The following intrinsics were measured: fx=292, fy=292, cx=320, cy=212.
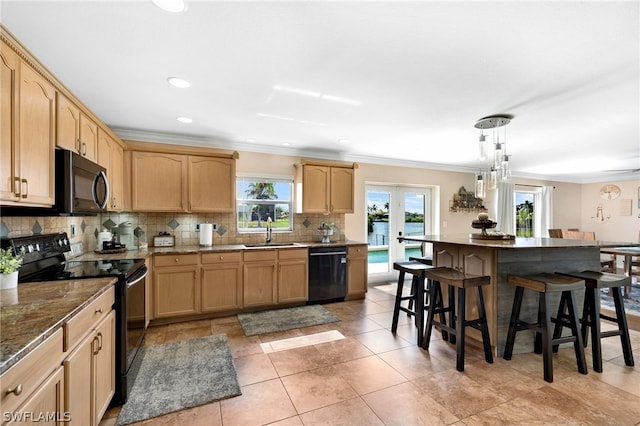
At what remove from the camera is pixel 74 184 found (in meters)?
2.01

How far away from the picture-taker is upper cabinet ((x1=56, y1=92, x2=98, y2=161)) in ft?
6.58

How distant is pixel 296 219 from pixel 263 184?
2.50 ft

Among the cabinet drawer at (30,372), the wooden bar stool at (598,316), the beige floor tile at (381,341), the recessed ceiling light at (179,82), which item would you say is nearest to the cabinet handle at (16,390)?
the cabinet drawer at (30,372)

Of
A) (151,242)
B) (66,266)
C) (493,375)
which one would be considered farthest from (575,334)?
(151,242)

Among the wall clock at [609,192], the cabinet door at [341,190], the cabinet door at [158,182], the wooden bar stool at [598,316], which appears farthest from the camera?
the wall clock at [609,192]

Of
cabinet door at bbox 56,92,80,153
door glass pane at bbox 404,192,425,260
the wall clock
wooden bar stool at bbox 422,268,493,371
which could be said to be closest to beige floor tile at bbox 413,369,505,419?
wooden bar stool at bbox 422,268,493,371

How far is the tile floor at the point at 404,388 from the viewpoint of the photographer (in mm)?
1861

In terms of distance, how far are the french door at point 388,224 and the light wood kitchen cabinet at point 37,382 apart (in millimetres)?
4746

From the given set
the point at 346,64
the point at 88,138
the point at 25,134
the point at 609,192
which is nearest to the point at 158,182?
the point at 88,138

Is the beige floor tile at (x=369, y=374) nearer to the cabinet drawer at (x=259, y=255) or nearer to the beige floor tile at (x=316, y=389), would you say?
the beige floor tile at (x=316, y=389)

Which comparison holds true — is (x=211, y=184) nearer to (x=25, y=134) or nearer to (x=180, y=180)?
(x=180, y=180)

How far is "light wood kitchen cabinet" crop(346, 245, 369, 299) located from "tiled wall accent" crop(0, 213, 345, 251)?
54 centimetres

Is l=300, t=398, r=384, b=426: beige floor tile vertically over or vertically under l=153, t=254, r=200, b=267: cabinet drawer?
under

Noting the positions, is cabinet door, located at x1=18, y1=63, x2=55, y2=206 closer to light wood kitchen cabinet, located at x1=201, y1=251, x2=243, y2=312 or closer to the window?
light wood kitchen cabinet, located at x1=201, y1=251, x2=243, y2=312
